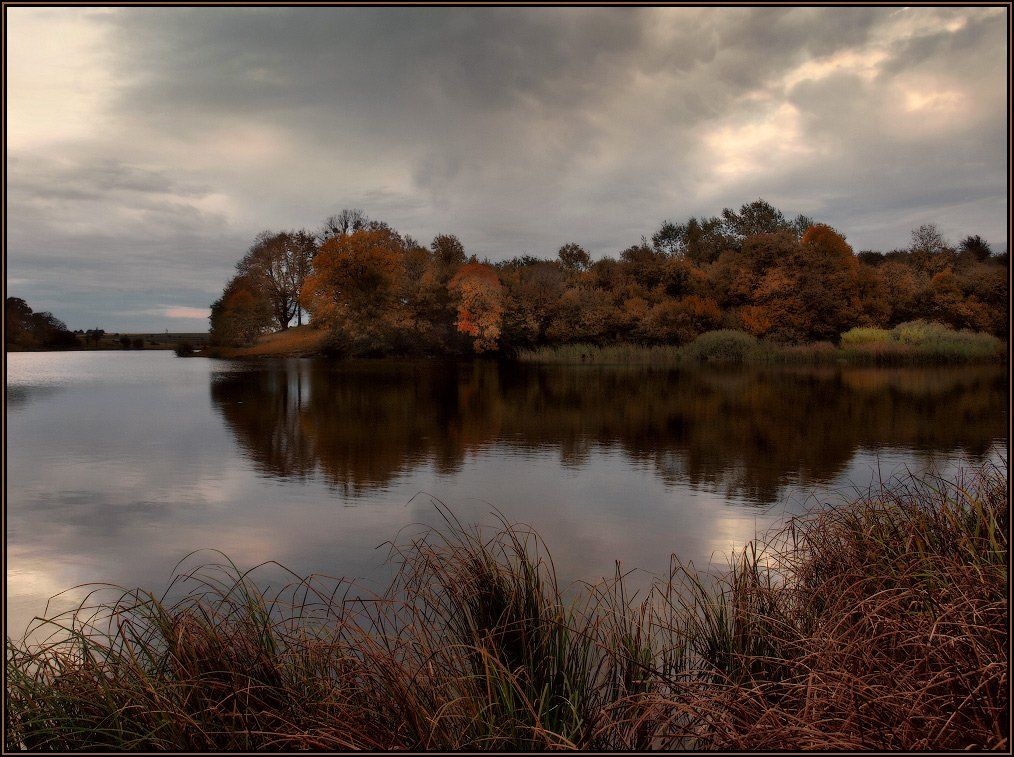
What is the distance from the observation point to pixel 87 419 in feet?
→ 75.2

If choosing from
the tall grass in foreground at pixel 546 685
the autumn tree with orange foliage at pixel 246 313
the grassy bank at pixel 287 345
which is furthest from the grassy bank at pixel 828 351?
the tall grass in foreground at pixel 546 685

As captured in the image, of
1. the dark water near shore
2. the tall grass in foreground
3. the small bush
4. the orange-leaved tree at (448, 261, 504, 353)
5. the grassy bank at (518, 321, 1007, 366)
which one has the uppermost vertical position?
the orange-leaved tree at (448, 261, 504, 353)

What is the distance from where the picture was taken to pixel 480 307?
57281mm

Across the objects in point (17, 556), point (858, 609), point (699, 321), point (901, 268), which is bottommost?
point (17, 556)

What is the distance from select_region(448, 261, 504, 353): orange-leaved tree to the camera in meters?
56.9

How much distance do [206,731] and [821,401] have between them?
26.0 m

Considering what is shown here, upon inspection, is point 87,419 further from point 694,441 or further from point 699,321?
point 699,321

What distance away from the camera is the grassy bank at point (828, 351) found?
48844 mm

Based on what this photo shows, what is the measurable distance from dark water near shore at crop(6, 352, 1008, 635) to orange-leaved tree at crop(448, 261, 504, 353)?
1030 inches

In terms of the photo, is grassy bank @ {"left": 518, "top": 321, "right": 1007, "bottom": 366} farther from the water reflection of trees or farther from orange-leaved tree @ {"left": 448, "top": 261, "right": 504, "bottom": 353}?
the water reflection of trees

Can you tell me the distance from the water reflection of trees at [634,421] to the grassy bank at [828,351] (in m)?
11.8

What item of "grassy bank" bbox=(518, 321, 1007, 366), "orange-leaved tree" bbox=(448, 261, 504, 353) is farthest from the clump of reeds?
"orange-leaved tree" bbox=(448, 261, 504, 353)

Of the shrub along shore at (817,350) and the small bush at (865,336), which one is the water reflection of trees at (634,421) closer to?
the shrub along shore at (817,350)

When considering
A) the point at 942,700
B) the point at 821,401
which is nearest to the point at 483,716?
the point at 942,700
